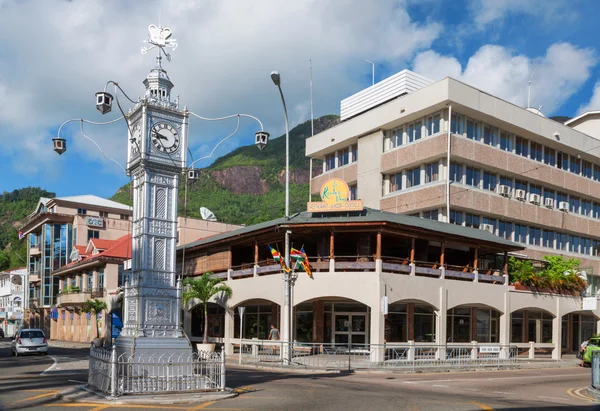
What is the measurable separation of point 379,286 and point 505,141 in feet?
68.8

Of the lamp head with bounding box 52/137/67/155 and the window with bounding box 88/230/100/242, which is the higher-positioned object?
the lamp head with bounding box 52/137/67/155

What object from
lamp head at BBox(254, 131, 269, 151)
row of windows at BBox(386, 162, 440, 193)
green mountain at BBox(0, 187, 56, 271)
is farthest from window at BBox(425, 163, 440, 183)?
green mountain at BBox(0, 187, 56, 271)

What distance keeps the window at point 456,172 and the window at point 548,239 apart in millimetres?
10991

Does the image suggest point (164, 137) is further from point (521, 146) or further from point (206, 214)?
point (206, 214)

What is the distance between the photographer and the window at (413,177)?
4478cm

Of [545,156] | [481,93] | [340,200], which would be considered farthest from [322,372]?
[545,156]

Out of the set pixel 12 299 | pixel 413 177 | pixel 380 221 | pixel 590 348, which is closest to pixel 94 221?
pixel 12 299

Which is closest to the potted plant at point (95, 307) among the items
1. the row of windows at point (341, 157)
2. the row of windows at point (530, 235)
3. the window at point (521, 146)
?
the row of windows at point (341, 157)

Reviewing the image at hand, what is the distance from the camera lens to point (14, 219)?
163375mm

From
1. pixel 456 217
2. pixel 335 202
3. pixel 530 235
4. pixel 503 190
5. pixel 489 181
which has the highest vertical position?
pixel 489 181

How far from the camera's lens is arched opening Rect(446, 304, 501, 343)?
36.6m

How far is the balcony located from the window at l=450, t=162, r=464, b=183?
34141 millimetres

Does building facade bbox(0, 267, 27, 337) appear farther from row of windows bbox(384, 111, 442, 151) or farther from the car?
row of windows bbox(384, 111, 442, 151)

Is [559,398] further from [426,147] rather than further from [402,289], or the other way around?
[426,147]
